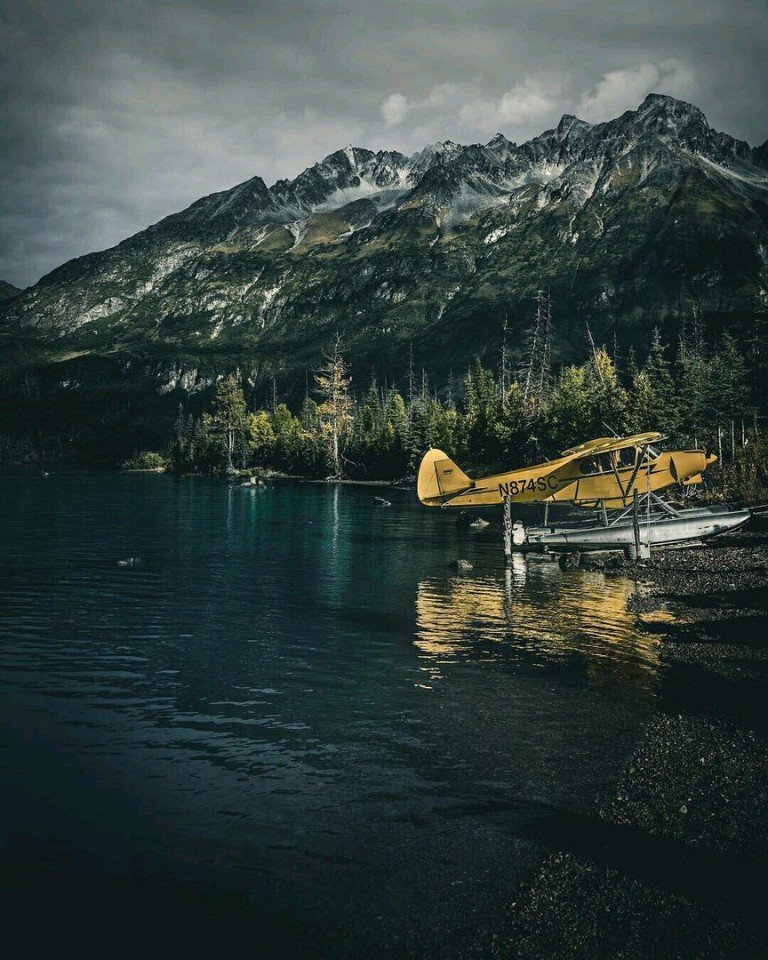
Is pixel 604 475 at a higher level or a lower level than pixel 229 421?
lower

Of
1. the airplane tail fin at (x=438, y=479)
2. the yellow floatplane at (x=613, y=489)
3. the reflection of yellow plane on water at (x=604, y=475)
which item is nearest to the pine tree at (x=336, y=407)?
the airplane tail fin at (x=438, y=479)

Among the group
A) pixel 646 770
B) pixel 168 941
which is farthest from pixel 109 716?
pixel 646 770

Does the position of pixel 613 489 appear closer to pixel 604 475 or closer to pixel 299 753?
pixel 604 475

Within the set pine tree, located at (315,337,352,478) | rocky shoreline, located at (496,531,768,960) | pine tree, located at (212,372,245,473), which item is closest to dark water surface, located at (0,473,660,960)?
rocky shoreline, located at (496,531,768,960)

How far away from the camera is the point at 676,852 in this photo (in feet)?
28.0

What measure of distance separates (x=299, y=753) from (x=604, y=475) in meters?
30.4

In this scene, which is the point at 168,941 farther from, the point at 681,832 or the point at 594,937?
the point at 681,832

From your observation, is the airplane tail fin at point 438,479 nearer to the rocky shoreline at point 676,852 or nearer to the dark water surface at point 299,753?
the dark water surface at point 299,753

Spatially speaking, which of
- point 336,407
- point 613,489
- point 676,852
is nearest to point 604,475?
point 613,489

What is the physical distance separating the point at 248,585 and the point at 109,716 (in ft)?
51.0

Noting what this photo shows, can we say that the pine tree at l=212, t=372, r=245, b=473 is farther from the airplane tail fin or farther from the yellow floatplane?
the yellow floatplane

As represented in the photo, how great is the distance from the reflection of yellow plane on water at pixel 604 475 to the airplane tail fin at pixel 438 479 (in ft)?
5.19

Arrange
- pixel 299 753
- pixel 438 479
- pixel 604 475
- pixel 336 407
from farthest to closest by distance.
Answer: pixel 336 407, pixel 438 479, pixel 604 475, pixel 299 753

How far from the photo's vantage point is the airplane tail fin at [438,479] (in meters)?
42.0
